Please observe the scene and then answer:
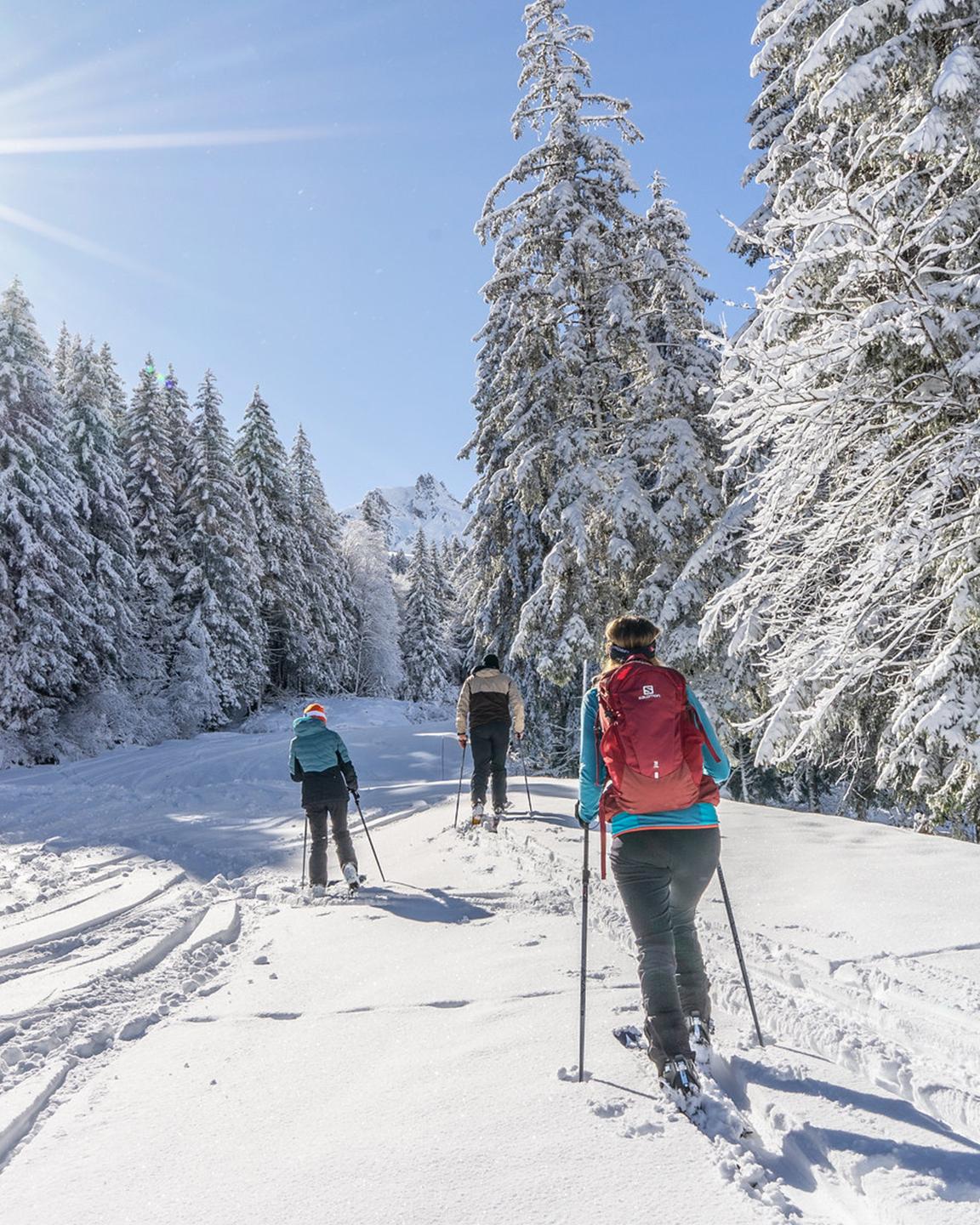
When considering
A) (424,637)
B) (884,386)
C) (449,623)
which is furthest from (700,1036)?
(449,623)

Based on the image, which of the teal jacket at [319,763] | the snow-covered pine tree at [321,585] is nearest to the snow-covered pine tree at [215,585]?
the snow-covered pine tree at [321,585]

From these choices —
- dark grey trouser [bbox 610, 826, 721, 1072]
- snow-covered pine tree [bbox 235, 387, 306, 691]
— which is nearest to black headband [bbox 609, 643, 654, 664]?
dark grey trouser [bbox 610, 826, 721, 1072]

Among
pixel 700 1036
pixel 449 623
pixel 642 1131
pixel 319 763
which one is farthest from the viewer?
pixel 449 623

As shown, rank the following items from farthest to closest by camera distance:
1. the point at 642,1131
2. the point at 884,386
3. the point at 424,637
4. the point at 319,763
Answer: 1. the point at 424,637
2. the point at 319,763
3. the point at 884,386
4. the point at 642,1131

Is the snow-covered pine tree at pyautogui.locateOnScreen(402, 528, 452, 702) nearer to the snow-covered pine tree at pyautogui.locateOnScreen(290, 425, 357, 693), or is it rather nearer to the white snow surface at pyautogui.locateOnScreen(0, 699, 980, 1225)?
the snow-covered pine tree at pyautogui.locateOnScreen(290, 425, 357, 693)

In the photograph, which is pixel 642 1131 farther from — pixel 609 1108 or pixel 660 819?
pixel 660 819

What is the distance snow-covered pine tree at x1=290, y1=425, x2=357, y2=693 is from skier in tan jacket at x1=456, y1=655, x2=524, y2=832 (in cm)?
2831

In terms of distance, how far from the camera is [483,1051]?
3.78 metres

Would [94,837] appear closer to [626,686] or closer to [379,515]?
[626,686]

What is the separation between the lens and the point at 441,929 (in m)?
6.27

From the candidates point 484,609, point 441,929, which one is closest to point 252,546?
point 484,609

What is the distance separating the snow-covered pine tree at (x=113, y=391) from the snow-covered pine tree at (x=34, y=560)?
6605 millimetres

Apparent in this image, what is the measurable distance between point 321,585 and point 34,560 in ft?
59.1

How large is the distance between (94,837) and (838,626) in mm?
11730
